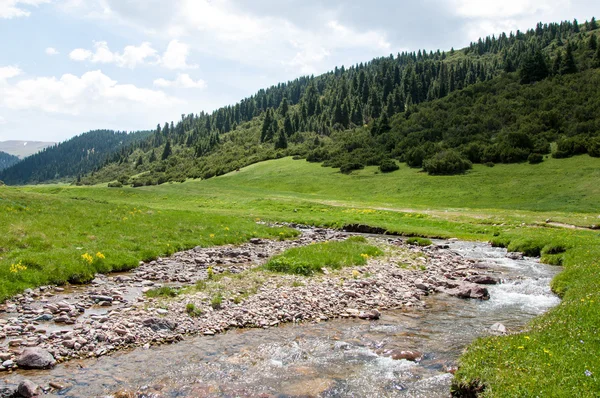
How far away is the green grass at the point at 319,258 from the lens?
2062 centimetres

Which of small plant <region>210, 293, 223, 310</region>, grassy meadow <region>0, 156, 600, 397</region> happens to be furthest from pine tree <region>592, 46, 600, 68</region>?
small plant <region>210, 293, 223, 310</region>

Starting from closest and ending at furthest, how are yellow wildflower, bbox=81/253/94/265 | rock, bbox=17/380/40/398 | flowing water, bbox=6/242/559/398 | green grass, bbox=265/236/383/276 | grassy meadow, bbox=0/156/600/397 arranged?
rock, bbox=17/380/40/398 → grassy meadow, bbox=0/156/600/397 → flowing water, bbox=6/242/559/398 → yellow wildflower, bbox=81/253/94/265 → green grass, bbox=265/236/383/276

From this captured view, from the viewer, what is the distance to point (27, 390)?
866cm

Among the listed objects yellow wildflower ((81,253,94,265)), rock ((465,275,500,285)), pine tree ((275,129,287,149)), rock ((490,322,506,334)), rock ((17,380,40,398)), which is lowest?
rock ((465,275,500,285))

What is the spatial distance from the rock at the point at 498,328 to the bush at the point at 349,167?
303ft

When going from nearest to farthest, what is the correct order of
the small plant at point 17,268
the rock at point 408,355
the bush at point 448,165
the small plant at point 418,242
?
the rock at point 408,355, the small plant at point 17,268, the small plant at point 418,242, the bush at point 448,165

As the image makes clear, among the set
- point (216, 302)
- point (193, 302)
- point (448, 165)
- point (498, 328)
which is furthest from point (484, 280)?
point (448, 165)

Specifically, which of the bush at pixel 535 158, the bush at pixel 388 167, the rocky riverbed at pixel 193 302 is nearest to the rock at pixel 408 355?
the rocky riverbed at pixel 193 302

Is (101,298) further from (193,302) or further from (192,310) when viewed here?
(192,310)

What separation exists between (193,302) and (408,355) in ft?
26.8

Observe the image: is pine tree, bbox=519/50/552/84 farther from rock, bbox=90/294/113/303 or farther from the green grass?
rock, bbox=90/294/113/303

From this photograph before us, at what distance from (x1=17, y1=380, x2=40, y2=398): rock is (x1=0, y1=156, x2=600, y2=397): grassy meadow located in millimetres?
6776

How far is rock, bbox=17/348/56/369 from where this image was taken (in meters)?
9.90

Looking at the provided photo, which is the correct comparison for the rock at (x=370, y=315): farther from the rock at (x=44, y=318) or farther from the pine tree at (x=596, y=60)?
the pine tree at (x=596, y=60)
